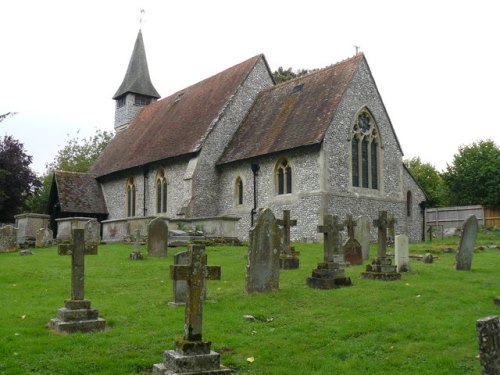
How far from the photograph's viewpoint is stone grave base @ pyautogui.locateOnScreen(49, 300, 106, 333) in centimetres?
758

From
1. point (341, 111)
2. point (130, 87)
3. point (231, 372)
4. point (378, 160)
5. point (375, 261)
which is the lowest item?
point (231, 372)

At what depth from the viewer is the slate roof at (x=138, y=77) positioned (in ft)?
141

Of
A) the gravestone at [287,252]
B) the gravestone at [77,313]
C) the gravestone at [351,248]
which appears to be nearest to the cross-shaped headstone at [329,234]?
the gravestone at [287,252]

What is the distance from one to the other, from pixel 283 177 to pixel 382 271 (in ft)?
41.9

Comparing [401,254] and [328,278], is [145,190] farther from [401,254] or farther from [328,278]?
[328,278]

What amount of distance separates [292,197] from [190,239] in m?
5.39

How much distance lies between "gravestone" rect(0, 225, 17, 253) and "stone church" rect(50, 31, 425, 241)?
505 centimetres

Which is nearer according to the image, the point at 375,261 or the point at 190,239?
the point at 375,261

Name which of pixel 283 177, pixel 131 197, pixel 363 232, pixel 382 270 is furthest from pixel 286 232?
pixel 131 197

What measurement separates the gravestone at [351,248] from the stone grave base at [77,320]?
8.24 m

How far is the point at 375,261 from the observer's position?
1208 cm

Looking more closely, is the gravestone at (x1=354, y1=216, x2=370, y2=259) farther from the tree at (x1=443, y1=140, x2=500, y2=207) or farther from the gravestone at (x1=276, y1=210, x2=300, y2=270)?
the tree at (x1=443, y1=140, x2=500, y2=207)

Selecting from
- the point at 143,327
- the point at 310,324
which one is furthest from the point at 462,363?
the point at 143,327

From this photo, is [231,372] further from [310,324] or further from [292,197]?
[292,197]
